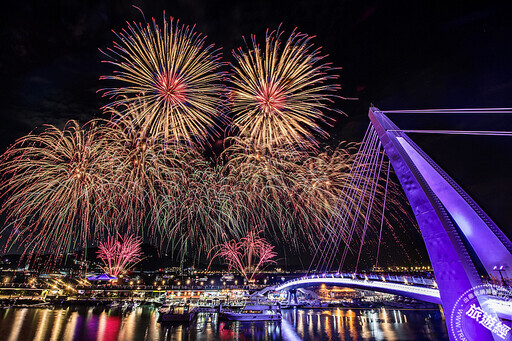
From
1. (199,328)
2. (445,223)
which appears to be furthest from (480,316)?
(199,328)

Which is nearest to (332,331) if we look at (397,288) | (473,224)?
(397,288)

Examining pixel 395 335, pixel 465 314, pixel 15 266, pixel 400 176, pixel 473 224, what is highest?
pixel 15 266

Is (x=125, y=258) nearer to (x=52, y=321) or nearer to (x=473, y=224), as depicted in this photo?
(x=52, y=321)

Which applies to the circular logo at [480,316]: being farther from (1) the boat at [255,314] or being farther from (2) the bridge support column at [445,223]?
(1) the boat at [255,314]

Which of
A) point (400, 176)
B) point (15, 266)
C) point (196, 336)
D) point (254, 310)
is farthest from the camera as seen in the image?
point (15, 266)

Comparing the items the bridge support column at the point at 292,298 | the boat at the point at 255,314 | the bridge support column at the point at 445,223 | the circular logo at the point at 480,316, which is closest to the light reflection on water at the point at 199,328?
the boat at the point at 255,314

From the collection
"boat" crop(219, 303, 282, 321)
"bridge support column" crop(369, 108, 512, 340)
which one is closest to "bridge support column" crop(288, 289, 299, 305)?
"boat" crop(219, 303, 282, 321)

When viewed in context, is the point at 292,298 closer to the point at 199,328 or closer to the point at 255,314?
the point at 255,314
